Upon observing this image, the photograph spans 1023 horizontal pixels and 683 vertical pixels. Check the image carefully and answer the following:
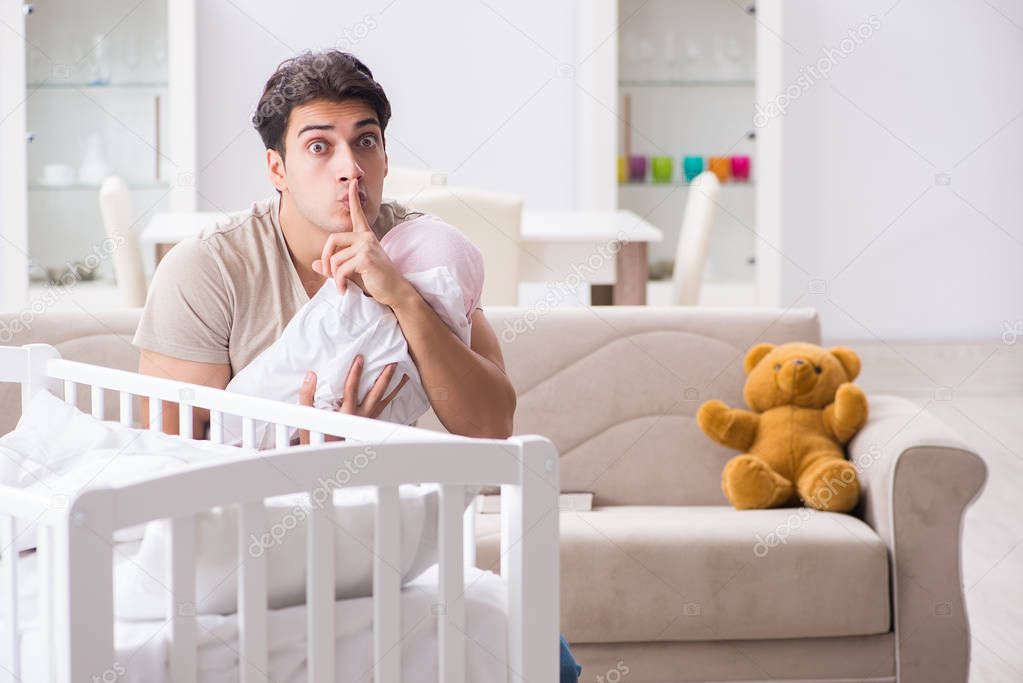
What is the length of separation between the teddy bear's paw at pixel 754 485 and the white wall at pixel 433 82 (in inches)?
120

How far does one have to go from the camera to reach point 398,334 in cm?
138

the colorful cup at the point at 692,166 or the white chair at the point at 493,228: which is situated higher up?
the colorful cup at the point at 692,166

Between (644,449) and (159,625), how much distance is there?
160cm

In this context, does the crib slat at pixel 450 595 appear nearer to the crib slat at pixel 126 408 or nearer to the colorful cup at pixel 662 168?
the crib slat at pixel 126 408

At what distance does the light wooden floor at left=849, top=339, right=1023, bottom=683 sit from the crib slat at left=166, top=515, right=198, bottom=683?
71.0 inches

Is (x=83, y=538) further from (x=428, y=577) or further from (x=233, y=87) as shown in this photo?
(x=233, y=87)

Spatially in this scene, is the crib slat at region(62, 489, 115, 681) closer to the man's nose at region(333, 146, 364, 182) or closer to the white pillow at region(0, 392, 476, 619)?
the white pillow at region(0, 392, 476, 619)

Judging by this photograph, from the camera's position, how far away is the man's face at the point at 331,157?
1387 mm

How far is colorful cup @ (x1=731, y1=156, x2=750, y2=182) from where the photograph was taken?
5.02 m

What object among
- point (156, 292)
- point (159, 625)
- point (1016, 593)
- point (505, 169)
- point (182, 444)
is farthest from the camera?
point (505, 169)

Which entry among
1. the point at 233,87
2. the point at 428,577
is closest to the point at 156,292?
the point at 428,577

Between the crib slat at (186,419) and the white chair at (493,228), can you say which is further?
the white chair at (493,228)

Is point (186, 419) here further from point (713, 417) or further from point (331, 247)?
point (713, 417)

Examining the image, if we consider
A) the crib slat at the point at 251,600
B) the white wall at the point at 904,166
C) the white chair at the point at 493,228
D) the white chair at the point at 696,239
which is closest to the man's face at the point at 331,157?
the crib slat at the point at 251,600
